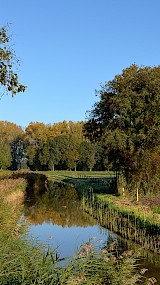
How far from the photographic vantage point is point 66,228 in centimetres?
1961

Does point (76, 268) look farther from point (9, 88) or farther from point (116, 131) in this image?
point (116, 131)

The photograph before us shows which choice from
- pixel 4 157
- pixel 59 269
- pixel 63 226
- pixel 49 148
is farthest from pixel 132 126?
pixel 4 157

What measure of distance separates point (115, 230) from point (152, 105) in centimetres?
901

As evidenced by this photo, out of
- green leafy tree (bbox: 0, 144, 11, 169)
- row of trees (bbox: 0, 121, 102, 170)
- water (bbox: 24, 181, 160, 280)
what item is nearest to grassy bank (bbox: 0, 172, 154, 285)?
water (bbox: 24, 181, 160, 280)

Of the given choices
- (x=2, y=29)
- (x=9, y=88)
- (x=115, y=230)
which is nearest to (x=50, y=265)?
(x=9, y=88)

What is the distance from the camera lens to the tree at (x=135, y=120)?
2317 centimetres

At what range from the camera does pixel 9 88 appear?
10.5 meters

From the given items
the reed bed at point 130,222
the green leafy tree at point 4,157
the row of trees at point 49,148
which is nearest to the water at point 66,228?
the reed bed at point 130,222

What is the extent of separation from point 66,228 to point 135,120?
26.5ft

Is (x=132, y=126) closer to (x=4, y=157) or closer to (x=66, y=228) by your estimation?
(x=66, y=228)

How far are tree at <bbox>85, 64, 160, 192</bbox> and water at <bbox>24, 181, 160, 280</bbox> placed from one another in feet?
15.6

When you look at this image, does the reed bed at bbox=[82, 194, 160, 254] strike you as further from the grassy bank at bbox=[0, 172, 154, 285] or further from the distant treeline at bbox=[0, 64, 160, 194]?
the grassy bank at bbox=[0, 172, 154, 285]

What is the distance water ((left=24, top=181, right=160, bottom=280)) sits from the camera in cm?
1314

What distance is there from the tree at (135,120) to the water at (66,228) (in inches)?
187
